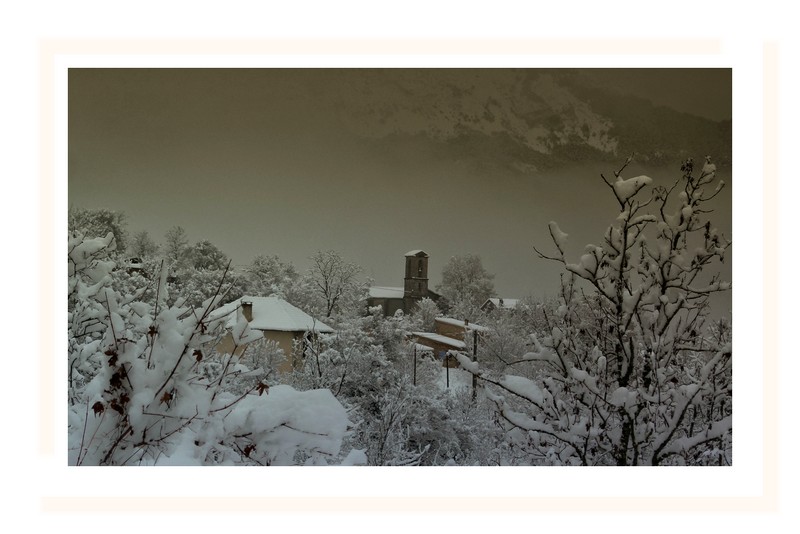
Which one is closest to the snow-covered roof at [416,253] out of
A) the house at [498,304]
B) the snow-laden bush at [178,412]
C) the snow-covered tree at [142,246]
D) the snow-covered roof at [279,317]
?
the house at [498,304]

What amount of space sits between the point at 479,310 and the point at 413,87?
1.50 metres

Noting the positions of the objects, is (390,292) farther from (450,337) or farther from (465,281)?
(450,337)

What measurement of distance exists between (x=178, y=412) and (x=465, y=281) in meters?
2.46

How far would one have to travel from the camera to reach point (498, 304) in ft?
13.1

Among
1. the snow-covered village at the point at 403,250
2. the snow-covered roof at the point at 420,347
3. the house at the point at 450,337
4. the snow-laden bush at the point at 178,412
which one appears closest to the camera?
the snow-laden bush at the point at 178,412

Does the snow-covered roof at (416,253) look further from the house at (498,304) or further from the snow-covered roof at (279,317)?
the snow-covered roof at (279,317)

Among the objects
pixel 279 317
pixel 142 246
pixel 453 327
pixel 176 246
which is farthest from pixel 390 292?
pixel 142 246

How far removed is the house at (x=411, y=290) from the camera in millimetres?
4160

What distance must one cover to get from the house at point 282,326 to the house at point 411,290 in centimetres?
89
